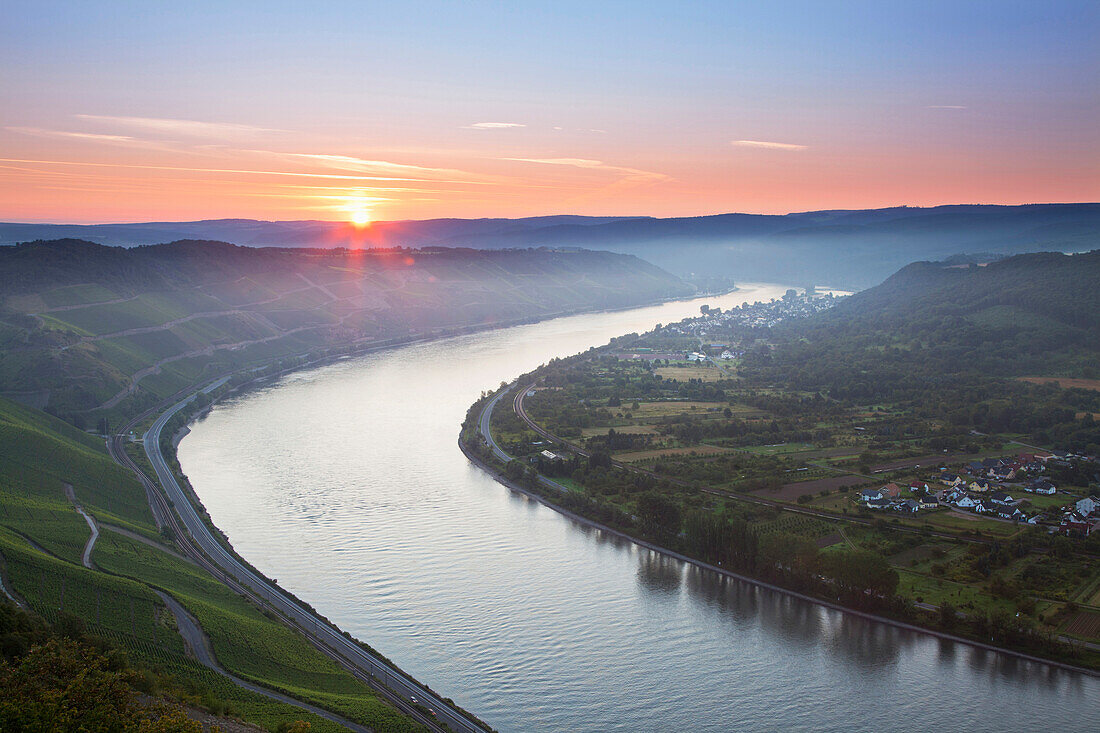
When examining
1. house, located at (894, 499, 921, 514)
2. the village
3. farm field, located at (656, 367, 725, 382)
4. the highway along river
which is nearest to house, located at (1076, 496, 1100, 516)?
the village

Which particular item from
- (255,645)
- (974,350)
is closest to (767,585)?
(255,645)

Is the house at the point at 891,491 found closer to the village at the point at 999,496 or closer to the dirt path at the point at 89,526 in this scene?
the village at the point at 999,496

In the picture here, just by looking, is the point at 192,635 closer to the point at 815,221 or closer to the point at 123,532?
the point at 123,532

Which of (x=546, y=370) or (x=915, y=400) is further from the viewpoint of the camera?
(x=546, y=370)

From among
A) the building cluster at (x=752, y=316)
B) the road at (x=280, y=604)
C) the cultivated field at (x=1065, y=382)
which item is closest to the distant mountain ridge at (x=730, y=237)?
the building cluster at (x=752, y=316)

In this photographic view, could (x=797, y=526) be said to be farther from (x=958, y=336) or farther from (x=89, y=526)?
(x=958, y=336)

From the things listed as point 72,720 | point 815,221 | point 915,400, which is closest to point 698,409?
point 915,400

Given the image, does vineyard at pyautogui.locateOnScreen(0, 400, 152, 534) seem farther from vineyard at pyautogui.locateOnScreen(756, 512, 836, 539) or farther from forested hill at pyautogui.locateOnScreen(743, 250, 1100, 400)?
forested hill at pyautogui.locateOnScreen(743, 250, 1100, 400)
